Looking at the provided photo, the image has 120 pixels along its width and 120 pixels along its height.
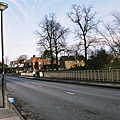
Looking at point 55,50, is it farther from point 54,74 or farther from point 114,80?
point 114,80

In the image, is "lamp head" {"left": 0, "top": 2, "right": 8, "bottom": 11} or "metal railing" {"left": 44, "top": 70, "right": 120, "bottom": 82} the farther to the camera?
"metal railing" {"left": 44, "top": 70, "right": 120, "bottom": 82}

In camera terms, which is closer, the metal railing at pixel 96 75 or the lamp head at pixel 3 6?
the lamp head at pixel 3 6

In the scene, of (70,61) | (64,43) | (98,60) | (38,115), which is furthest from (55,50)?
(70,61)

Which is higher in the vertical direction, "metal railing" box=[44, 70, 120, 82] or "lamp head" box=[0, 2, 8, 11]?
"lamp head" box=[0, 2, 8, 11]

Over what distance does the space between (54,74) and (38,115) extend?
3518 centimetres

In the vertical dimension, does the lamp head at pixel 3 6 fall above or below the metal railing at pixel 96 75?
above

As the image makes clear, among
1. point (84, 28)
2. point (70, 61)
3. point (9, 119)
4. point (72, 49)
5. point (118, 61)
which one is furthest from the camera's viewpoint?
point (70, 61)

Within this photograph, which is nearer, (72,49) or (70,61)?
(72,49)

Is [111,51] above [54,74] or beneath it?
above

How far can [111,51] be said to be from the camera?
129 feet

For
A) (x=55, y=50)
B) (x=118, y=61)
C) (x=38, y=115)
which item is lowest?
(x=38, y=115)

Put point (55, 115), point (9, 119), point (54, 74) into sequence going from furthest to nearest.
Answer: point (54, 74) → point (55, 115) → point (9, 119)

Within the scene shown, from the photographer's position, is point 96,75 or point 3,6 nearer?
point 3,6

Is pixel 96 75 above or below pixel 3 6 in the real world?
below
